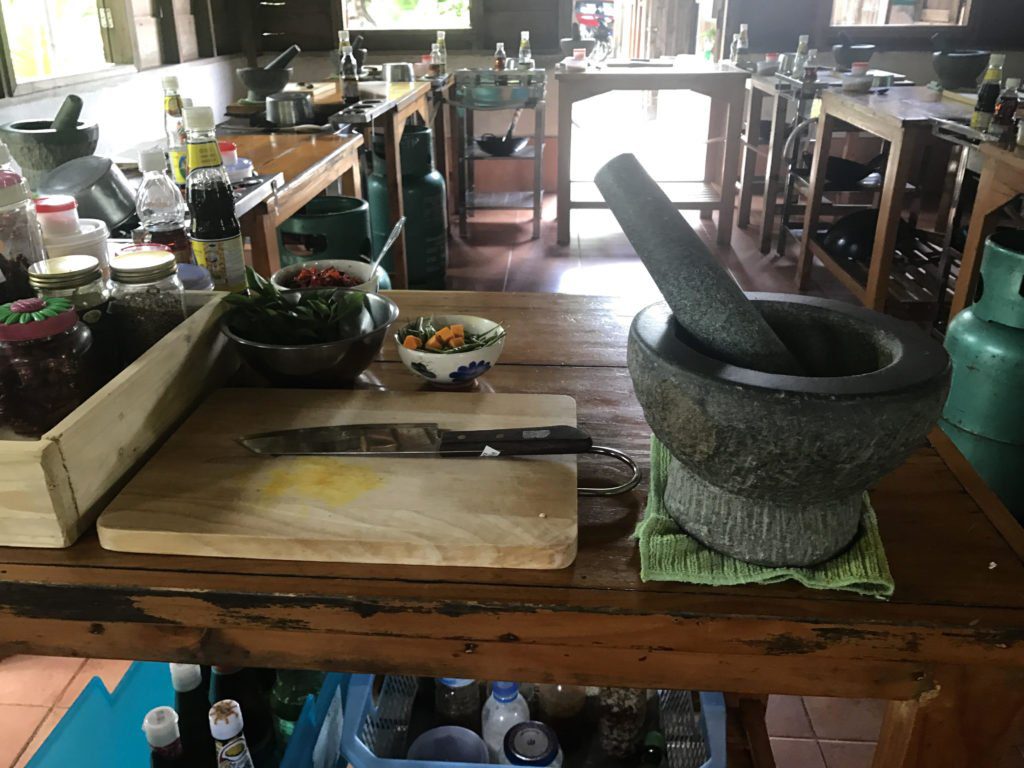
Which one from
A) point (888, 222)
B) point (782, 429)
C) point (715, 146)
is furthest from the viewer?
point (715, 146)

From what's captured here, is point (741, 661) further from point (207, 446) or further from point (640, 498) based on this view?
point (207, 446)

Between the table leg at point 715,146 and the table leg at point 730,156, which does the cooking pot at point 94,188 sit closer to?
the table leg at point 730,156

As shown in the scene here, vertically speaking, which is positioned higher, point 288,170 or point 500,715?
point 288,170

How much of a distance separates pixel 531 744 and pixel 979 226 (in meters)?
2.05

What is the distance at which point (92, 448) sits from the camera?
0.69 metres

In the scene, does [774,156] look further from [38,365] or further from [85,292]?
[38,365]

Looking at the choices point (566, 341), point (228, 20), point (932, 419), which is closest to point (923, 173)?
point (228, 20)

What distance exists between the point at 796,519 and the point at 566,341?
530mm

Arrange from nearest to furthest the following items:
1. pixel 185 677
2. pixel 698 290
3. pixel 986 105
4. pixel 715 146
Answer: pixel 698 290
pixel 185 677
pixel 986 105
pixel 715 146

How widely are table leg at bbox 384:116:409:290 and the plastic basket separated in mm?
2241

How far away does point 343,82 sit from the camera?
3350 mm

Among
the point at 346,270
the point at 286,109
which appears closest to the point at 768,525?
the point at 346,270

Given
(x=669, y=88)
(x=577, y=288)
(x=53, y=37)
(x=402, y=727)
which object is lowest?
(x=577, y=288)

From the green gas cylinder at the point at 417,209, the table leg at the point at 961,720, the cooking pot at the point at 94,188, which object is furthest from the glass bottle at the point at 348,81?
the table leg at the point at 961,720
